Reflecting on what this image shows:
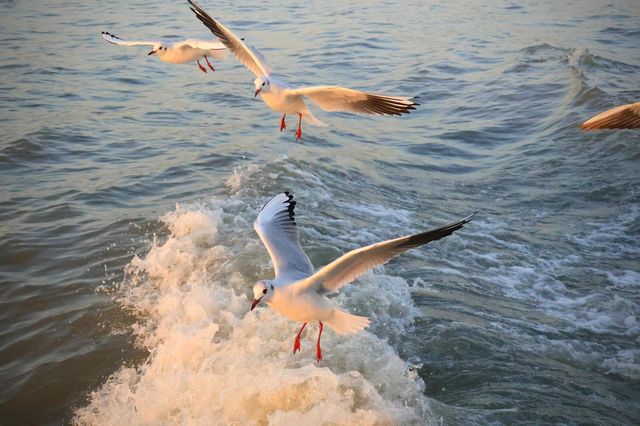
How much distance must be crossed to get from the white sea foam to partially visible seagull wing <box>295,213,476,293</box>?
923 millimetres

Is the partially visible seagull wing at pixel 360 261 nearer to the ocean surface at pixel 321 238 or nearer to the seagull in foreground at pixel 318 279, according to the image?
the seagull in foreground at pixel 318 279

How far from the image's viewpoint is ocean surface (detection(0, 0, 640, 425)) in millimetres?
6004

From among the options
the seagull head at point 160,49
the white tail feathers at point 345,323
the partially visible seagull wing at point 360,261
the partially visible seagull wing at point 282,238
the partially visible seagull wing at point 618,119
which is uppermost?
the partially visible seagull wing at point 618,119

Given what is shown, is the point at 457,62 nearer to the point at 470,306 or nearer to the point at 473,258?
the point at 473,258

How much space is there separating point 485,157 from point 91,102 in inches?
289

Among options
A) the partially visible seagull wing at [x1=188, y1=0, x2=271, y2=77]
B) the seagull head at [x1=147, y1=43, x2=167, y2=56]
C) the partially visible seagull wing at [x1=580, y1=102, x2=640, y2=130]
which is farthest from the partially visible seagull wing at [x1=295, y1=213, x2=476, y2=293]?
the seagull head at [x1=147, y1=43, x2=167, y2=56]

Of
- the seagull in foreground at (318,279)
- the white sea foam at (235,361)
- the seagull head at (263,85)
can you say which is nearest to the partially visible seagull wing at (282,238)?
the seagull in foreground at (318,279)

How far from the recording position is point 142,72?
16.6 metres

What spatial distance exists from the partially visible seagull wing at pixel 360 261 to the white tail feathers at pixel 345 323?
218 millimetres

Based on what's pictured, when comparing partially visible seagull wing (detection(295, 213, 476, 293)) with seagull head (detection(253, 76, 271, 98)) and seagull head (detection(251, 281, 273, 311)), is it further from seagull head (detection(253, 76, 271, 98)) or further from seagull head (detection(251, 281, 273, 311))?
seagull head (detection(253, 76, 271, 98))

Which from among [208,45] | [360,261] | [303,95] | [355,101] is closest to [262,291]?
[360,261]

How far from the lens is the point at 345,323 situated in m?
5.36

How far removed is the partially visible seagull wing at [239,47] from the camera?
7237 mm

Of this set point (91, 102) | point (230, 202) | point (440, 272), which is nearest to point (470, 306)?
point (440, 272)
